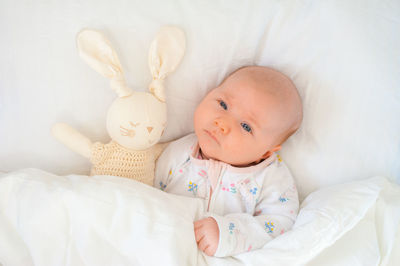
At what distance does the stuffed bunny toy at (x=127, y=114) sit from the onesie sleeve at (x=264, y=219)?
27cm

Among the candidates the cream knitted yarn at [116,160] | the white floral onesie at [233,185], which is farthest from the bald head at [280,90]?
the cream knitted yarn at [116,160]

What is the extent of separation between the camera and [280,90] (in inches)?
38.6

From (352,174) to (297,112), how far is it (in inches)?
10.9

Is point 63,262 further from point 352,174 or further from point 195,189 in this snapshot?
point 352,174

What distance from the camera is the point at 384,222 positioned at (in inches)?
34.9

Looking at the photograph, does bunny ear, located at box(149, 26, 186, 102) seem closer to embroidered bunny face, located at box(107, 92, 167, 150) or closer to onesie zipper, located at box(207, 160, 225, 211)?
embroidered bunny face, located at box(107, 92, 167, 150)

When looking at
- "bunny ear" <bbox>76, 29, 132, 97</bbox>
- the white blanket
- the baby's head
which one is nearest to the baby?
the baby's head

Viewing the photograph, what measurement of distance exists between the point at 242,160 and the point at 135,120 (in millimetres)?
347

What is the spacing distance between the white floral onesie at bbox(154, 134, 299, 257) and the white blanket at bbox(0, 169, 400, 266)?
5.0 inches

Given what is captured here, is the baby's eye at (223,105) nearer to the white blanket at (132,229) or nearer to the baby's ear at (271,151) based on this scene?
the baby's ear at (271,151)

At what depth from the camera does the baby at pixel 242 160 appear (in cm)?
96

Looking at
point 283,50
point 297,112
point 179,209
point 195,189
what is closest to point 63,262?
point 179,209

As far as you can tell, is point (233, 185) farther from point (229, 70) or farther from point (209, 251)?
point (229, 70)

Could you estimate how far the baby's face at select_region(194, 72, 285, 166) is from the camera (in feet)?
3.17
